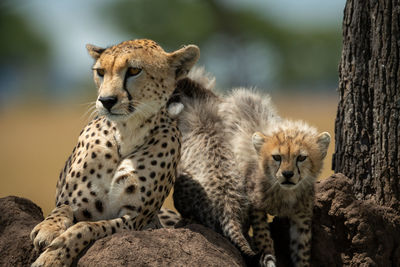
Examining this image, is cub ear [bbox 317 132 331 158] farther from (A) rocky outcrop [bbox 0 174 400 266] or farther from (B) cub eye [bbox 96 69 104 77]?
(B) cub eye [bbox 96 69 104 77]

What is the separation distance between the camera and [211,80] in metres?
4.13

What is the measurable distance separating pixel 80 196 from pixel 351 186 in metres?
1.52

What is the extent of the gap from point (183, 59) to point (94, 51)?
0.48 metres

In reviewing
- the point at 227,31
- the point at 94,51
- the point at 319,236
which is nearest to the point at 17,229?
the point at 94,51

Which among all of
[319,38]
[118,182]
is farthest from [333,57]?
[118,182]

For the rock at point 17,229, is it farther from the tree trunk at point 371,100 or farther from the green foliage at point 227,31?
the green foliage at point 227,31

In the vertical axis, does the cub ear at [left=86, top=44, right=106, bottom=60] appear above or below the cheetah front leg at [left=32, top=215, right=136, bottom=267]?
above

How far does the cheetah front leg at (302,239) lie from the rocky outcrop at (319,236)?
0.10m

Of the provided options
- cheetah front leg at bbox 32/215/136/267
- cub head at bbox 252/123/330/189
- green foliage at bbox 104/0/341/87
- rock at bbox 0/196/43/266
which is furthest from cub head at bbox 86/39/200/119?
green foliage at bbox 104/0/341/87

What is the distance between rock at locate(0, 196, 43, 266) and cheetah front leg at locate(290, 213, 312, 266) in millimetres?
1372

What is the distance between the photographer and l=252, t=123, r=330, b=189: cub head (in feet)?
9.82

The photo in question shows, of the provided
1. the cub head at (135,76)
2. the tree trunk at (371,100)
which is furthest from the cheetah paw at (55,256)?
the tree trunk at (371,100)

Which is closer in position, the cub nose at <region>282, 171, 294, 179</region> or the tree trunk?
the cub nose at <region>282, 171, 294, 179</region>

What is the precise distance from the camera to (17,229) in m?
2.91
